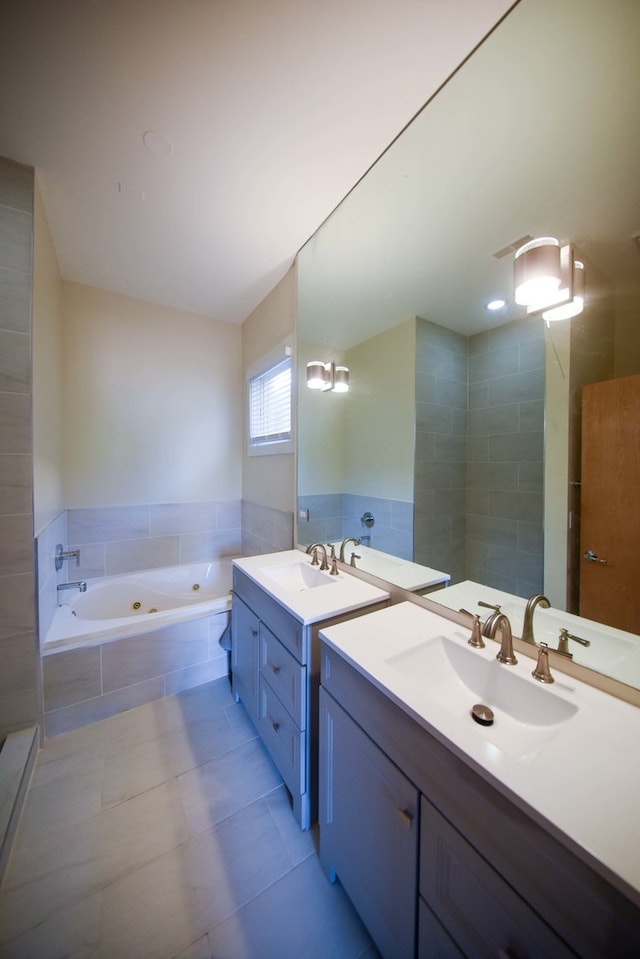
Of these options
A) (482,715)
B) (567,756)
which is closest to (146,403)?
(482,715)

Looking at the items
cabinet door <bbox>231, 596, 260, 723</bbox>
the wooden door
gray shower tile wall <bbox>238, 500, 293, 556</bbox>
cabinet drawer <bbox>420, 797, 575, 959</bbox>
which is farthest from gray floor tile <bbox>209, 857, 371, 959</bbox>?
gray shower tile wall <bbox>238, 500, 293, 556</bbox>

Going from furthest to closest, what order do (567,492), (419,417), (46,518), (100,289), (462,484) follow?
1. (100,289)
2. (46,518)
3. (419,417)
4. (462,484)
5. (567,492)

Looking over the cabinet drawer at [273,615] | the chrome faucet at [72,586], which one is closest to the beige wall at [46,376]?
the chrome faucet at [72,586]

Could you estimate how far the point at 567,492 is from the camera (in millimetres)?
956

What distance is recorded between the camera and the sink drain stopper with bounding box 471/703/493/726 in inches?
32.0

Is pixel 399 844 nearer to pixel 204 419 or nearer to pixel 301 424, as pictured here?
pixel 301 424

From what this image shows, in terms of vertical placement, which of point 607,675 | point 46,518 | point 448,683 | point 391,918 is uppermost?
point 46,518

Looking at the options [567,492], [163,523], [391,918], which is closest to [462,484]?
[567,492]

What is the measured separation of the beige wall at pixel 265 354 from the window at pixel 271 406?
92mm

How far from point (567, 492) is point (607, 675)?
482 millimetres

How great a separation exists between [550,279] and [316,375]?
1.20m

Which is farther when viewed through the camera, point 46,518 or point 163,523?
point 163,523

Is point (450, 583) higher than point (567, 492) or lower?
lower

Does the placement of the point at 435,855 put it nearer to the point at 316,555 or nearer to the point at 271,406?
the point at 316,555
